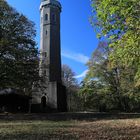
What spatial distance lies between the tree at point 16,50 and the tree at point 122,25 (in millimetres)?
22351

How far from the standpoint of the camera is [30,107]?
59.5 metres

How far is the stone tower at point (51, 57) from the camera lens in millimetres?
59062

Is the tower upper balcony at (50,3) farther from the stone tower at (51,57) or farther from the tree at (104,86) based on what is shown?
the tree at (104,86)

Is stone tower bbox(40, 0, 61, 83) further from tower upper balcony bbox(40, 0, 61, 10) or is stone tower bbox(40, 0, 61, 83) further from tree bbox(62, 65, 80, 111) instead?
tree bbox(62, 65, 80, 111)

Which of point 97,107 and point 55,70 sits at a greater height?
point 55,70

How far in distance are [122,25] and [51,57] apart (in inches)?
1759

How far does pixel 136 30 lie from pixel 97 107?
52630mm

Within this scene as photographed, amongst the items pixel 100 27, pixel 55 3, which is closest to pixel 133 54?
pixel 100 27

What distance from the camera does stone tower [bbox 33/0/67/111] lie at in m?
59.1

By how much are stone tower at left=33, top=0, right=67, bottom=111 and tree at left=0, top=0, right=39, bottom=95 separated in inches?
581

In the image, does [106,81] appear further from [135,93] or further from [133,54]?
[133,54]

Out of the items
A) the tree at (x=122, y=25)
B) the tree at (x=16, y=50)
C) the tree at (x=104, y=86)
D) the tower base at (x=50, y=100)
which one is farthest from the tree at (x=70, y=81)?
the tree at (x=122, y=25)

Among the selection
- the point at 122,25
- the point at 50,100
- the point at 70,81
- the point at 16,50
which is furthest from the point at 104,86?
the point at 122,25

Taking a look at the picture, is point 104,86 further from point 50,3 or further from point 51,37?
point 50,3
